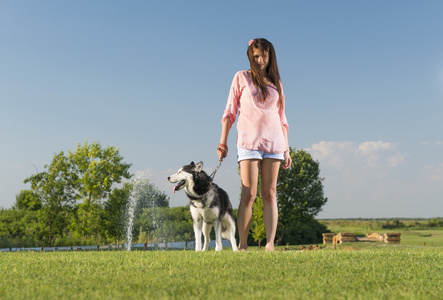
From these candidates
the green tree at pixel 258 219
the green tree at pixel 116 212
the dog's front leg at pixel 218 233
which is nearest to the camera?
the dog's front leg at pixel 218 233

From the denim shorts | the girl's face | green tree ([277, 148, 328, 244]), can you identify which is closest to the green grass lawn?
the denim shorts

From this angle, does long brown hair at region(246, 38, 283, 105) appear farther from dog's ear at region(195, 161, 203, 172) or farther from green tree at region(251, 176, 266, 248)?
green tree at region(251, 176, 266, 248)

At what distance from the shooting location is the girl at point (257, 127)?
617 cm

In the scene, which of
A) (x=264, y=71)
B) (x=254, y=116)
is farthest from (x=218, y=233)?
(x=264, y=71)

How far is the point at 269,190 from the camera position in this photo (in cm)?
639

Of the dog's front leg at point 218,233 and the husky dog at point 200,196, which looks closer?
Answer: the husky dog at point 200,196

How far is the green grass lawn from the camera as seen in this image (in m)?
2.80

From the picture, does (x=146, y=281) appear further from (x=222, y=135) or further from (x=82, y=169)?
(x=82, y=169)

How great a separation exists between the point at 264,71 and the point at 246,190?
2.08m

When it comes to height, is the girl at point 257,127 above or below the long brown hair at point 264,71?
below

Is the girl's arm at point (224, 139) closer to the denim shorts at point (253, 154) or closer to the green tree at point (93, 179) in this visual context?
the denim shorts at point (253, 154)

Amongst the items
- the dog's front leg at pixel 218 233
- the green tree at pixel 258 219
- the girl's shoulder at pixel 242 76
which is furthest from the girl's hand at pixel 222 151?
the green tree at pixel 258 219

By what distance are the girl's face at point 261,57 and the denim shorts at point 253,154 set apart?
1475 millimetres

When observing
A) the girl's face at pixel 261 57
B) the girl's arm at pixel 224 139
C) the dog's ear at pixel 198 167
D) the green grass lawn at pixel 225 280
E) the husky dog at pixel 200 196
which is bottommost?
the green grass lawn at pixel 225 280
